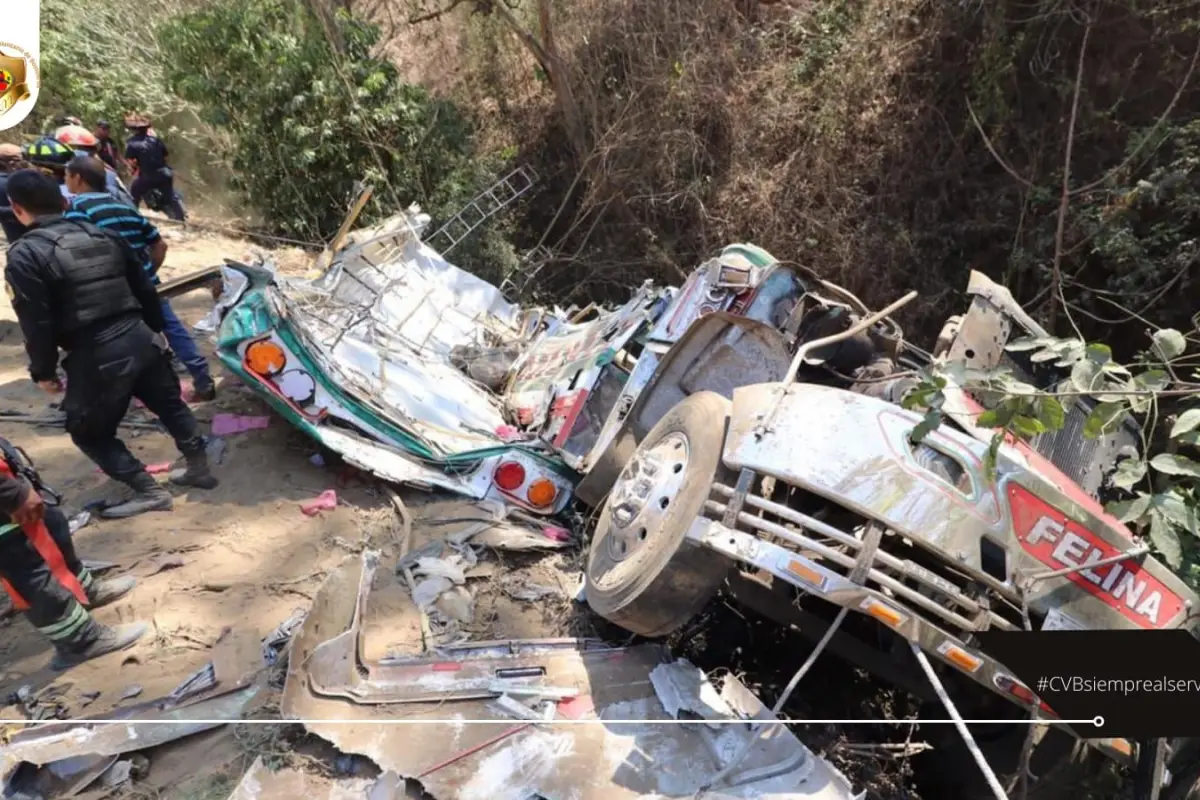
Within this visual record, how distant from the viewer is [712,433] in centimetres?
267

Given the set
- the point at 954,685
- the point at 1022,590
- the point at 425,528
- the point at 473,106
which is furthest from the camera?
the point at 473,106

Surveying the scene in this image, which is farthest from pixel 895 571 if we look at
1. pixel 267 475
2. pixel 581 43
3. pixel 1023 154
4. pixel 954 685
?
pixel 581 43

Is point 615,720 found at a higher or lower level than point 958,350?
lower

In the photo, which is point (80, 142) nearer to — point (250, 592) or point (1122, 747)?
point (250, 592)

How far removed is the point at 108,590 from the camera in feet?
11.3

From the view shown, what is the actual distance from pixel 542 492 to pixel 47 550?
2.26 m

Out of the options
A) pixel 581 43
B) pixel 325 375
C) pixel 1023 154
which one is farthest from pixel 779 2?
pixel 325 375

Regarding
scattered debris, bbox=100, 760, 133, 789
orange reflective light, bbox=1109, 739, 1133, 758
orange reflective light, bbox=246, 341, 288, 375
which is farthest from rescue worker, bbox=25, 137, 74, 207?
orange reflective light, bbox=1109, 739, 1133, 758

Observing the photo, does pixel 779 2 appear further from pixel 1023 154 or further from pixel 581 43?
pixel 1023 154

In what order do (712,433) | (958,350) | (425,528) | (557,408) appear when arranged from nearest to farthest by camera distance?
(712,433)
(958,350)
(425,528)
(557,408)

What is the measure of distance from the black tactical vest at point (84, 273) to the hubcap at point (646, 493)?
259 centimetres

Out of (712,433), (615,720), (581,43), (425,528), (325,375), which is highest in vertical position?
(581,43)

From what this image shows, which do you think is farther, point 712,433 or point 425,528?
point 425,528

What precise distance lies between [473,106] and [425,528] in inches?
350
